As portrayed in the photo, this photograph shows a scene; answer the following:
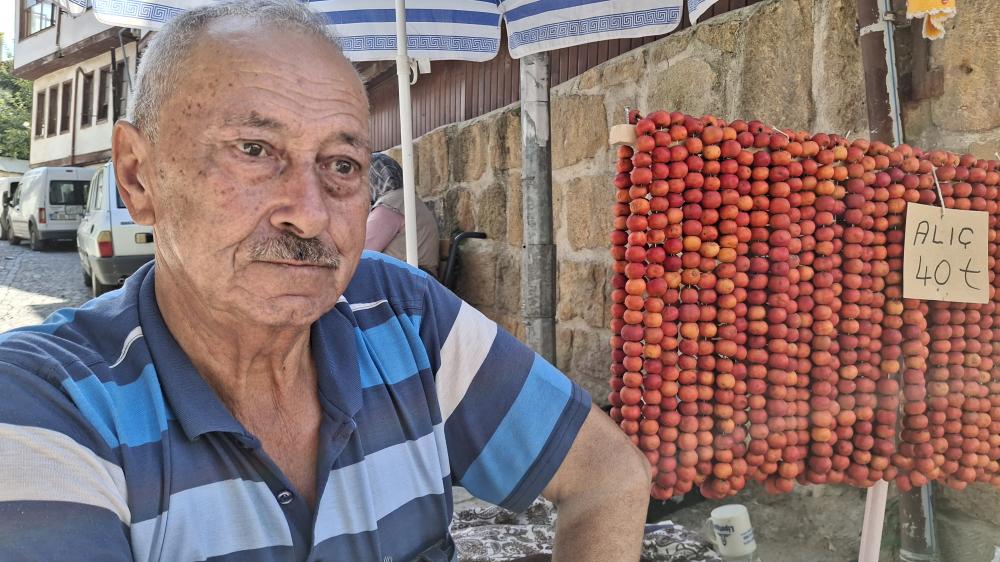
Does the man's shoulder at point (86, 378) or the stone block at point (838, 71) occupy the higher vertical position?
the stone block at point (838, 71)

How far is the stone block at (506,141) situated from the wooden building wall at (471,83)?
13cm

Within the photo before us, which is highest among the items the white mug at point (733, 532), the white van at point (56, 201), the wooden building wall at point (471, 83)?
the white van at point (56, 201)

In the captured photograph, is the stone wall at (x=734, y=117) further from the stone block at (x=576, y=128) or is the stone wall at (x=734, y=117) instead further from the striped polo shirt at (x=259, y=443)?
the striped polo shirt at (x=259, y=443)

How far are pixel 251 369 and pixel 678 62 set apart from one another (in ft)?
7.55

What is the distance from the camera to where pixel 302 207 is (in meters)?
0.98

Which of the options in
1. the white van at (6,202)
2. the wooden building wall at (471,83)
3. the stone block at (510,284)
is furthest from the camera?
the white van at (6,202)

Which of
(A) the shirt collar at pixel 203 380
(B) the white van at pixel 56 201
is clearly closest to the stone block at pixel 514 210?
(A) the shirt collar at pixel 203 380

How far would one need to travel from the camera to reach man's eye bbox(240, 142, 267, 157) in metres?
0.98

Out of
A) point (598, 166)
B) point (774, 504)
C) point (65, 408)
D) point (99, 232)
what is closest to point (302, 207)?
point (65, 408)

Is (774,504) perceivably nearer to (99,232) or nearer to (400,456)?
(400,456)

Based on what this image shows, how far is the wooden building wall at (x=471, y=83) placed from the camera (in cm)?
342

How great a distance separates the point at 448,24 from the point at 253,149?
111 inches

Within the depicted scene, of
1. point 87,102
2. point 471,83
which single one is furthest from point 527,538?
point 87,102

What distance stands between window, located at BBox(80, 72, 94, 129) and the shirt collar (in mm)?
22239
